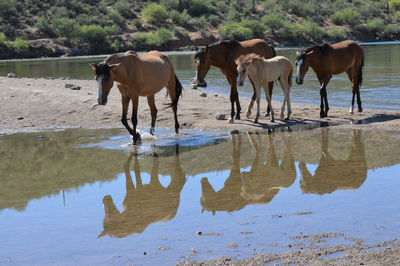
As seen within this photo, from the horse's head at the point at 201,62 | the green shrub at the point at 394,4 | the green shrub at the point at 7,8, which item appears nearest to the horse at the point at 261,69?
the horse's head at the point at 201,62

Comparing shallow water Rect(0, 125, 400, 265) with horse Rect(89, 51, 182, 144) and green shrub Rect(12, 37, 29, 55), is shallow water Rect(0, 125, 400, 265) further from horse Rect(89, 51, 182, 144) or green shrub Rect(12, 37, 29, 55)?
green shrub Rect(12, 37, 29, 55)

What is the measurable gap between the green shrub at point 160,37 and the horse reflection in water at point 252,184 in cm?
5779

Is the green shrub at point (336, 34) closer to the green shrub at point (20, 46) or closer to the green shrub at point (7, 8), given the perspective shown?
the green shrub at point (7, 8)

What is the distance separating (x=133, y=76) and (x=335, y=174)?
4755 millimetres

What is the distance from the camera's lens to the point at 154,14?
77062mm

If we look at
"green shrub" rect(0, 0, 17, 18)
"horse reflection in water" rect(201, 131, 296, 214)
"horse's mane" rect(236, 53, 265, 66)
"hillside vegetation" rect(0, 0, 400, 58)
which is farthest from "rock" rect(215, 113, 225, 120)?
"green shrub" rect(0, 0, 17, 18)

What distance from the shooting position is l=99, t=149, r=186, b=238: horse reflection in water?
6.13m

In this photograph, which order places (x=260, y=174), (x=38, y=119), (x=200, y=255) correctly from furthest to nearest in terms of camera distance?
(x=38, y=119), (x=260, y=174), (x=200, y=255)

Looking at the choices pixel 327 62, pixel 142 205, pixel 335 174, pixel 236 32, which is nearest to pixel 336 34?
pixel 236 32

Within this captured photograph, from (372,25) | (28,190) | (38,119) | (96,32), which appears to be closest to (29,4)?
(96,32)

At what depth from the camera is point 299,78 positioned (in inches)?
535

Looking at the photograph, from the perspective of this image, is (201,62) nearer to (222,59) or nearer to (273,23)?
(222,59)

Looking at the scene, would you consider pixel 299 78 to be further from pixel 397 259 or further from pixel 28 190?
pixel 397 259

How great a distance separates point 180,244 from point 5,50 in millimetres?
56645
